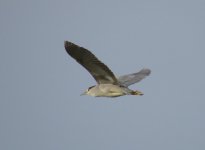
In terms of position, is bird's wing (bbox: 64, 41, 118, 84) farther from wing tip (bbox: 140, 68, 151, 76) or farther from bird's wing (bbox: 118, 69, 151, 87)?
wing tip (bbox: 140, 68, 151, 76)

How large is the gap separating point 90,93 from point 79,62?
1400mm

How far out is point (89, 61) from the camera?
65.9 feet

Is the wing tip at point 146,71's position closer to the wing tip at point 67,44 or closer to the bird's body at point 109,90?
the bird's body at point 109,90

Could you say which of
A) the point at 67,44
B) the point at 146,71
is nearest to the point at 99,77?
the point at 67,44

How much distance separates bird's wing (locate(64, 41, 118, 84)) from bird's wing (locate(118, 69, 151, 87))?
1146mm

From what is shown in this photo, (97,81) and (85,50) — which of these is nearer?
(85,50)

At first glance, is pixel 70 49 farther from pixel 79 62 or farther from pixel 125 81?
pixel 125 81

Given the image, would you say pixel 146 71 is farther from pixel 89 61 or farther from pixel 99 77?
pixel 89 61

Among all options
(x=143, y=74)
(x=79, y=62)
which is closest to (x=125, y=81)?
(x=143, y=74)

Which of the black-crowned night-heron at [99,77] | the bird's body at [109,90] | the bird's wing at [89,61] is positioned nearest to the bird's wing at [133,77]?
the black-crowned night-heron at [99,77]

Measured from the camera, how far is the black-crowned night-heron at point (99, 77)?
65.4 feet

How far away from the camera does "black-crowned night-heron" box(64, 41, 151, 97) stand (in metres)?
19.9

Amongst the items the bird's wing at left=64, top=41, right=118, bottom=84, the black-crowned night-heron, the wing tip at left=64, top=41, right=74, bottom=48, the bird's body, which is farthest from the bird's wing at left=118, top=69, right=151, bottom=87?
the wing tip at left=64, top=41, right=74, bottom=48

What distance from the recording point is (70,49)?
789 inches
